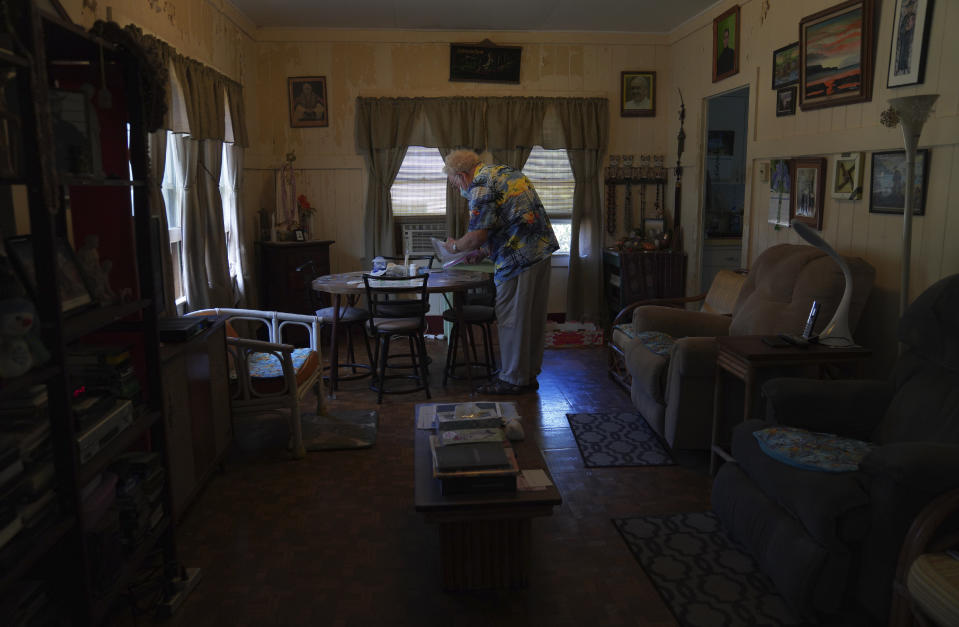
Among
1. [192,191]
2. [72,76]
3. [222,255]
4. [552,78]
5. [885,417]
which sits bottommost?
[885,417]

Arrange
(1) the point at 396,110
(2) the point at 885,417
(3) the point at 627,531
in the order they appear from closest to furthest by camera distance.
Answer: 1. (2) the point at 885,417
2. (3) the point at 627,531
3. (1) the point at 396,110

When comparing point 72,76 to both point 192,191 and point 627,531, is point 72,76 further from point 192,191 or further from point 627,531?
point 627,531

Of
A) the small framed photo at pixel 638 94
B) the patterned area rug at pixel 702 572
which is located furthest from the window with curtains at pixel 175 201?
the small framed photo at pixel 638 94

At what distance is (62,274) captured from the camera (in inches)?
78.7

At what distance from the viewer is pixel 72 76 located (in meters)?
2.41

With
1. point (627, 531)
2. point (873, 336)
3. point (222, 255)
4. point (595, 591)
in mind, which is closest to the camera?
point (595, 591)

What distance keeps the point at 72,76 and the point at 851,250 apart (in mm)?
3772

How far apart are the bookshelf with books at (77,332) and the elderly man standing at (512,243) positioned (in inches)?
94.2

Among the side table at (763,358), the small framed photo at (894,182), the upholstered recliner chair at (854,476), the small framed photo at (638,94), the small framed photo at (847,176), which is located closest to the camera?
the upholstered recliner chair at (854,476)

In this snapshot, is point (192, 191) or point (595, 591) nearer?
point (595, 591)

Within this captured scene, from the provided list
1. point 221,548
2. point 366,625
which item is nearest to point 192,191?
point 221,548

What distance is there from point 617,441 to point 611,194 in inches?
138

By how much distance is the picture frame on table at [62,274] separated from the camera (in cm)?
177

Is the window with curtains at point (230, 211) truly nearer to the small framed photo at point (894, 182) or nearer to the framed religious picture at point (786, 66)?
the framed religious picture at point (786, 66)
